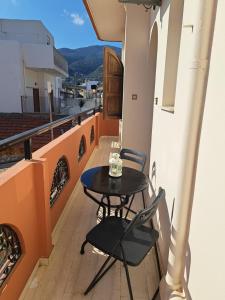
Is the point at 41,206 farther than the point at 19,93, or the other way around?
the point at 19,93

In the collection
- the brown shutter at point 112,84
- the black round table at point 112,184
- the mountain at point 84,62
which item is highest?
the mountain at point 84,62

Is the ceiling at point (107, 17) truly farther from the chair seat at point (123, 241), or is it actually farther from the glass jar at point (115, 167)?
the chair seat at point (123, 241)

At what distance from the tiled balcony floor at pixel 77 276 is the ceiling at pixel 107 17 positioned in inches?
162

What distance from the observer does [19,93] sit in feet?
42.5

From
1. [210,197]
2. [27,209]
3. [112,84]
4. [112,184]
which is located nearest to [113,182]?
[112,184]

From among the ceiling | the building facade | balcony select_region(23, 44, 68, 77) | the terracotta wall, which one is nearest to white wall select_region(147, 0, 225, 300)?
the building facade

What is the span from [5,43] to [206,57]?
14.5 m

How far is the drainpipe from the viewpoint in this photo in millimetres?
1021

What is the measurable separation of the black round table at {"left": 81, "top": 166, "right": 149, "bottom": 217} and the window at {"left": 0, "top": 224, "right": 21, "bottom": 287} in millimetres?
660

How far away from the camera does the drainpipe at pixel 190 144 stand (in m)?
1.02

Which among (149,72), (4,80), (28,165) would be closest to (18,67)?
(4,80)

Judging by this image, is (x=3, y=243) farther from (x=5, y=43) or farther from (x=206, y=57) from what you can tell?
(x=5, y=43)

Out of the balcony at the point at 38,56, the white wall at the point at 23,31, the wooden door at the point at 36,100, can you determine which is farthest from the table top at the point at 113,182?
the white wall at the point at 23,31

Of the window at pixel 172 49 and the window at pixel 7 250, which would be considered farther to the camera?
the window at pixel 172 49
